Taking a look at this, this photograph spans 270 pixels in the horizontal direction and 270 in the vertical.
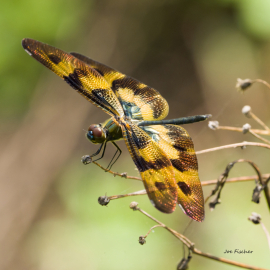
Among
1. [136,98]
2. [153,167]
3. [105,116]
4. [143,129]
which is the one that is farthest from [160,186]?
[105,116]

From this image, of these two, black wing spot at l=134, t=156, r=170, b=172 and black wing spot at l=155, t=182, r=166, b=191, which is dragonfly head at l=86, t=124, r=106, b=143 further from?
black wing spot at l=155, t=182, r=166, b=191

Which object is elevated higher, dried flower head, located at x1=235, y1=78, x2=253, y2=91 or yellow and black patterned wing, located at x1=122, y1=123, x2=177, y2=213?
dried flower head, located at x1=235, y1=78, x2=253, y2=91

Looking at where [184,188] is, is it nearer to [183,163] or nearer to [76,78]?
[183,163]

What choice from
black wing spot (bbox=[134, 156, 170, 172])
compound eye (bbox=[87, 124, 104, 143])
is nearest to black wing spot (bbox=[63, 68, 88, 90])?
compound eye (bbox=[87, 124, 104, 143])

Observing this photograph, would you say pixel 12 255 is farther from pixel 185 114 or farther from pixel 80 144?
pixel 185 114

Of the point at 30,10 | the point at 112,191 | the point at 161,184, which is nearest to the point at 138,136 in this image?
the point at 161,184

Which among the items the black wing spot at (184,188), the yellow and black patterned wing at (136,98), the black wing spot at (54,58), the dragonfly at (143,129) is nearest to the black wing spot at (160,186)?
the dragonfly at (143,129)

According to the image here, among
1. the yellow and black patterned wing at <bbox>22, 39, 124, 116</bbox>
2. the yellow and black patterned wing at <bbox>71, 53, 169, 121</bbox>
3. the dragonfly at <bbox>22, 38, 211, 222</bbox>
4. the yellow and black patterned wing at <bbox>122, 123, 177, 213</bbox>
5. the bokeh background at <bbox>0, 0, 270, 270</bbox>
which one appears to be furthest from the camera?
the bokeh background at <bbox>0, 0, 270, 270</bbox>
